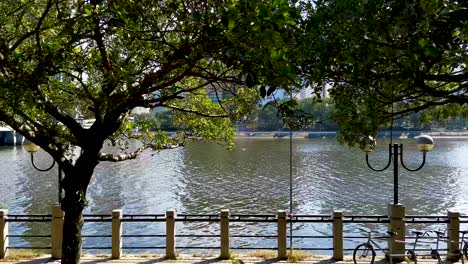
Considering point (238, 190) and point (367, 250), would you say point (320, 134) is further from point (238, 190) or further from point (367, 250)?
point (367, 250)

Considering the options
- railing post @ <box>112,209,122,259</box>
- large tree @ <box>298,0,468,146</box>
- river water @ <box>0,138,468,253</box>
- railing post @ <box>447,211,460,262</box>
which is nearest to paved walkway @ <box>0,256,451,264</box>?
railing post @ <box>112,209,122,259</box>

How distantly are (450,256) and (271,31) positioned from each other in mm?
7982

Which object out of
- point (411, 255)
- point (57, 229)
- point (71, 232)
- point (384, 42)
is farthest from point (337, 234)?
point (384, 42)

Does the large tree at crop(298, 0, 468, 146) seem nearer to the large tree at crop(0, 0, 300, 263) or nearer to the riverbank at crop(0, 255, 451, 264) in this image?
the large tree at crop(0, 0, 300, 263)

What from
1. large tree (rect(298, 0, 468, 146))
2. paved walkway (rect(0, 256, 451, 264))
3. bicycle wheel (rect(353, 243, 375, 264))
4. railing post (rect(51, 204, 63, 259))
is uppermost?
large tree (rect(298, 0, 468, 146))

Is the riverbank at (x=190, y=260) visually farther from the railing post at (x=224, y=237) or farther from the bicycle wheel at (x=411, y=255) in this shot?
the bicycle wheel at (x=411, y=255)

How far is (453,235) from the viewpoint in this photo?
9.73 meters

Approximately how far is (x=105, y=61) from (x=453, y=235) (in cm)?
728

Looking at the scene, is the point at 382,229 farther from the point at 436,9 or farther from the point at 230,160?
the point at 230,160

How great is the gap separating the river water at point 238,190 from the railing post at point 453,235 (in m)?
6.67

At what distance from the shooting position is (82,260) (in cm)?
979

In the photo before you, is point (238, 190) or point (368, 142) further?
point (238, 190)

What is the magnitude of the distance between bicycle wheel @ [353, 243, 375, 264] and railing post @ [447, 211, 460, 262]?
1.50 meters

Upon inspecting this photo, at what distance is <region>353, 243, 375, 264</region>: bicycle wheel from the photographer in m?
9.31
